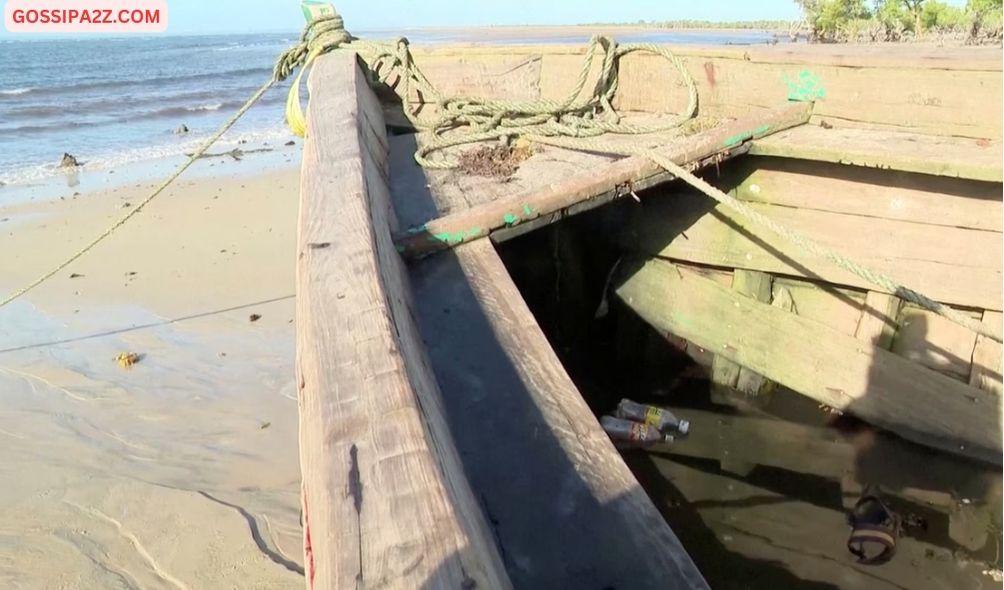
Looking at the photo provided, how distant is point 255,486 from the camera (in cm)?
399

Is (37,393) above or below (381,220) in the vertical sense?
below

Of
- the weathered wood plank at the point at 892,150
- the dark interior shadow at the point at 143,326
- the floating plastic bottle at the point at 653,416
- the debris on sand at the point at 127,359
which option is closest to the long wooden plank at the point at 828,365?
the floating plastic bottle at the point at 653,416

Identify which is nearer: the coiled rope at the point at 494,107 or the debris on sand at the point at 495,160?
the debris on sand at the point at 495,160

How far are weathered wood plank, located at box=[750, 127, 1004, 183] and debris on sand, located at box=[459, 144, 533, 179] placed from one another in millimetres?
958

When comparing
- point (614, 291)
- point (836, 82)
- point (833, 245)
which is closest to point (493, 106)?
point (614, 291)

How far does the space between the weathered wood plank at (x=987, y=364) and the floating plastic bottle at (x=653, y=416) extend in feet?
4.24

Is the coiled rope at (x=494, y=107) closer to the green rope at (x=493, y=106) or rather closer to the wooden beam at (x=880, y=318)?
the green rope at (x=493, y=106)

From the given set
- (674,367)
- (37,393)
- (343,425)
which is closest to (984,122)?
(674,367)

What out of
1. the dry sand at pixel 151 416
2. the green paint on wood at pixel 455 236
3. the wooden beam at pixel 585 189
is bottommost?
the dry sand at pixel 151 416

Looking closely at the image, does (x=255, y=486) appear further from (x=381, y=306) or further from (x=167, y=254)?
(x=167, y=254)

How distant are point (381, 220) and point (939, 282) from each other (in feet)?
7.11

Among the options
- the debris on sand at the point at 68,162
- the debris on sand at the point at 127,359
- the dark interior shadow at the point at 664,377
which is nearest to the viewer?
the dark interior shadow at the point at 664,377

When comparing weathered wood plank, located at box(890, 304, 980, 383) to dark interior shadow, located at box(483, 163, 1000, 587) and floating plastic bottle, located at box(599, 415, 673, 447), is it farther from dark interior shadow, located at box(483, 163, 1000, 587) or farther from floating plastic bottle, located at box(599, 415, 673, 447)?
floating plastic bottle, located at box(599, 415, 673, 447)

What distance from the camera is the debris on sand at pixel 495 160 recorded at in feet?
10.1
